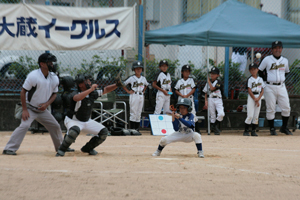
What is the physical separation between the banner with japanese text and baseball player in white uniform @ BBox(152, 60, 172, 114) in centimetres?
105

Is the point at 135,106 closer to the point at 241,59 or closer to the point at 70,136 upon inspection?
the point at 241,59

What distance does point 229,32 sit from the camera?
34.3ft

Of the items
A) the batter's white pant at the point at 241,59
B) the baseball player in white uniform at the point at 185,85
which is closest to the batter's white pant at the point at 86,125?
the baseball player in white uniform at the point at 185,85

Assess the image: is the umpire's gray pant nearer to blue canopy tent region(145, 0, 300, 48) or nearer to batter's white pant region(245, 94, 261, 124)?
blue canopy tent region(145, 0, 300, 48)

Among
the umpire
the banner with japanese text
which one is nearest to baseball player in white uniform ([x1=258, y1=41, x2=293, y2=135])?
the banner with japanese text

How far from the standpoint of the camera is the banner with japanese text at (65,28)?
10.9 metres

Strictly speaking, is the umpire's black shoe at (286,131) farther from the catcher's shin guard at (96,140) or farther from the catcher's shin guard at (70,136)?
the catcher's shin guard at (70,136)

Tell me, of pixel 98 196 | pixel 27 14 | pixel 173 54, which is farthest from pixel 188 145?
pixel 27 14

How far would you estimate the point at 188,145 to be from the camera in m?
8.67

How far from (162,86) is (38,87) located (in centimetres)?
469

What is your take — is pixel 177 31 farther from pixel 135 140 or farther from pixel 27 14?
pixel 27 14

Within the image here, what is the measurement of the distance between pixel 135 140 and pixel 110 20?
142 inches

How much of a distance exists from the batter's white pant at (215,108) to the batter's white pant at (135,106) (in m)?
1.85

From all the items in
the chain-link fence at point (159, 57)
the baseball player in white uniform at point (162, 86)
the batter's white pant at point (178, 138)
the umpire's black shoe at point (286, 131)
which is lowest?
the umpire's black shoe at point (286, 131)
